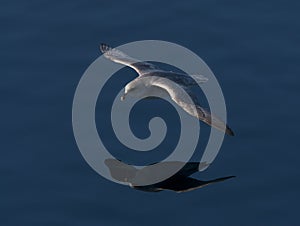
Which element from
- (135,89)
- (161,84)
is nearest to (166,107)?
(161,84)

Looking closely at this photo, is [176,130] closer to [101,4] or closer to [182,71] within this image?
[182,71]

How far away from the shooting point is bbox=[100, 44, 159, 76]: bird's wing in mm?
33469

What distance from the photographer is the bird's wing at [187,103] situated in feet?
96.3

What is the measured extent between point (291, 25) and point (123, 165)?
10073mm

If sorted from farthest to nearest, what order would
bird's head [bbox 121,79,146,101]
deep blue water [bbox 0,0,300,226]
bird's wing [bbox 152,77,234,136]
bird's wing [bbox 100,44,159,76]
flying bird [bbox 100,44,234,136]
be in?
bird's wing [bbox 100,44,159,76] < bird's head [bbox 121,79,146,101] < flying bird [bbox 100,44,234,136] < bird's wing [bbox 152,77,234,136] < deep blue water [bbox 0,0,300,226]

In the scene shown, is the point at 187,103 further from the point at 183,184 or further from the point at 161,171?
the point at 183,184

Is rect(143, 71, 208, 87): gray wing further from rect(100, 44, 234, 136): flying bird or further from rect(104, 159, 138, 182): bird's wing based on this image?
rect(104, 159, 138, 182): bird's wing

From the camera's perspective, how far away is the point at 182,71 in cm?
3350

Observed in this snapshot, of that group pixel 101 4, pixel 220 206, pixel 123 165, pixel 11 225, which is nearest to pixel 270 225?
pixel 220 206

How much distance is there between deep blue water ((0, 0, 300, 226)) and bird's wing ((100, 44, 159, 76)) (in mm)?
489

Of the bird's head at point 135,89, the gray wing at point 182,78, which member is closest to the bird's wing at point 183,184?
the bird's head at point 135,89

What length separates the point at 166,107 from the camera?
31.9 m

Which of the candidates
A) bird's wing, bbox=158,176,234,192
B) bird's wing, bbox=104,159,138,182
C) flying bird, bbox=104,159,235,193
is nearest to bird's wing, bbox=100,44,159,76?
bird's wing, bbox=104,159,138,182

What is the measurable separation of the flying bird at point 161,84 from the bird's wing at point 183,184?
2188mm
